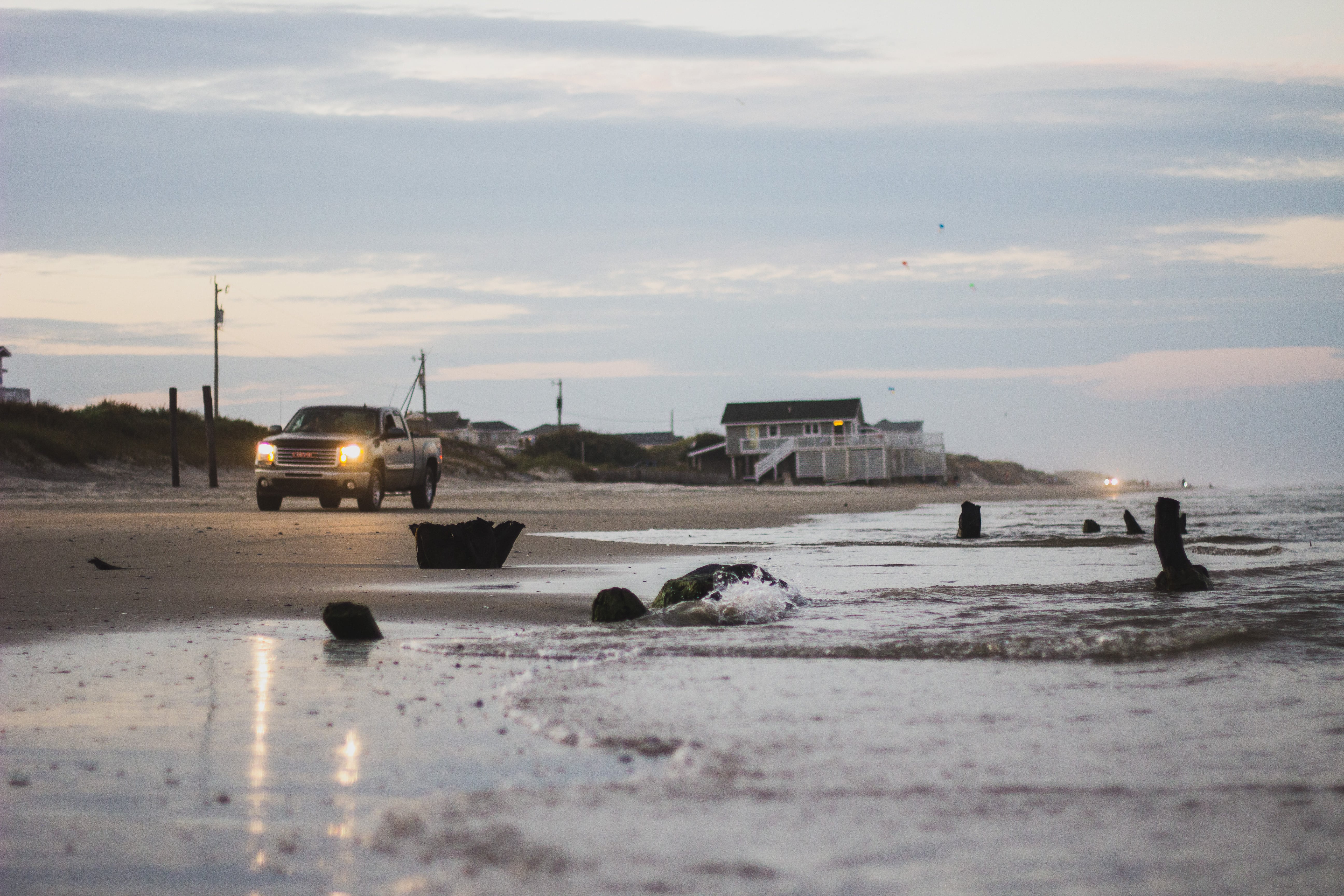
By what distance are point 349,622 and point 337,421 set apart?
14.6 m

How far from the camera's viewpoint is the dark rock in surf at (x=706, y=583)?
20.2 feet

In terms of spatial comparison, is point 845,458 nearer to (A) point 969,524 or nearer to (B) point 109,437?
(B) point 109,437

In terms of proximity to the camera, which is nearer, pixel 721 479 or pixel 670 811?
pixel 670 811

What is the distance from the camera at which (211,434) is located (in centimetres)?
2942

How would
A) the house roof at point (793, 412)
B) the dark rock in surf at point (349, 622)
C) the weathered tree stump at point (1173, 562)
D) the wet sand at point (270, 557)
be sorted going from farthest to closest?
the house roof at point (793, 412), the weathered tree stump at point (1173, 562), the wet sand at point (270, 557), the dark rock in surf at point (349, 622)

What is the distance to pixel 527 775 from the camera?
286 centimetres

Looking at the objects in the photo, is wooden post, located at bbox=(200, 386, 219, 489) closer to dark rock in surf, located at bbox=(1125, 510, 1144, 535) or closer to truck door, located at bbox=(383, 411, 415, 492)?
truck door, located at bbox=(383, 411, 415, 492)

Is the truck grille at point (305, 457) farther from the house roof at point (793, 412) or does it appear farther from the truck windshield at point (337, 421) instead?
the house roof at point (793, 412)

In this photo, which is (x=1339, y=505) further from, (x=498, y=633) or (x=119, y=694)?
(x=119, y=694)

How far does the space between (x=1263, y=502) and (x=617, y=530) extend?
1703 cm

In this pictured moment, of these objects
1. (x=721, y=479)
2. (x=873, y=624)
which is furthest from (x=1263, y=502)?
(x=721, y=479)

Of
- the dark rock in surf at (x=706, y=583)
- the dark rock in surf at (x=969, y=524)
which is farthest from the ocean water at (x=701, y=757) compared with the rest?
the dark rock in surf at (x=969, y=524)

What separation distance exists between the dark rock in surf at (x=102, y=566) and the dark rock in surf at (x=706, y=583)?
420cm

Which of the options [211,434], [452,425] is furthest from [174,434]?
[452,425]
